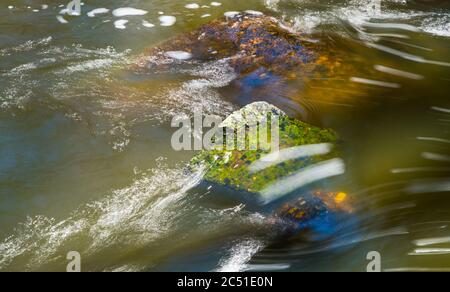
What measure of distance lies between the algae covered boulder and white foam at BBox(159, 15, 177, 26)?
470cm

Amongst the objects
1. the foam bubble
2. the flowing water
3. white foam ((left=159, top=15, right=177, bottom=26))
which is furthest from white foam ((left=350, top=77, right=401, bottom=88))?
the foam bubble

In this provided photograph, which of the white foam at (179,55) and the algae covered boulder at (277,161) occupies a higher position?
the white foam at (179,55)

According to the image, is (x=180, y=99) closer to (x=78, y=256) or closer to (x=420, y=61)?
(x=78, y=256)

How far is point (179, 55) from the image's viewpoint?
8.41 meters

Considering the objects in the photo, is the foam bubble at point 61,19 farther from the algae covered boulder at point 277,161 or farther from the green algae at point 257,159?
the green algae at point 257,159

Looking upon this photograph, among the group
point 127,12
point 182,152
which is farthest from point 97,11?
point 182,152

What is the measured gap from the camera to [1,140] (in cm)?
634

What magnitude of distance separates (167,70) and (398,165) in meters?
4.34

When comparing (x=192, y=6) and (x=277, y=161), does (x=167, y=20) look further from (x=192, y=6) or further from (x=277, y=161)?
(x=277, y=161)

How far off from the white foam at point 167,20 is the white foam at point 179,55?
1.74m

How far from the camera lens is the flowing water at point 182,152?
4.60 m

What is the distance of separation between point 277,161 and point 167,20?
591cm

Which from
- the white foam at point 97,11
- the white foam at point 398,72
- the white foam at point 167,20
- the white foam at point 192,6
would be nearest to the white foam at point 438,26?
the white foam at point 398,72
